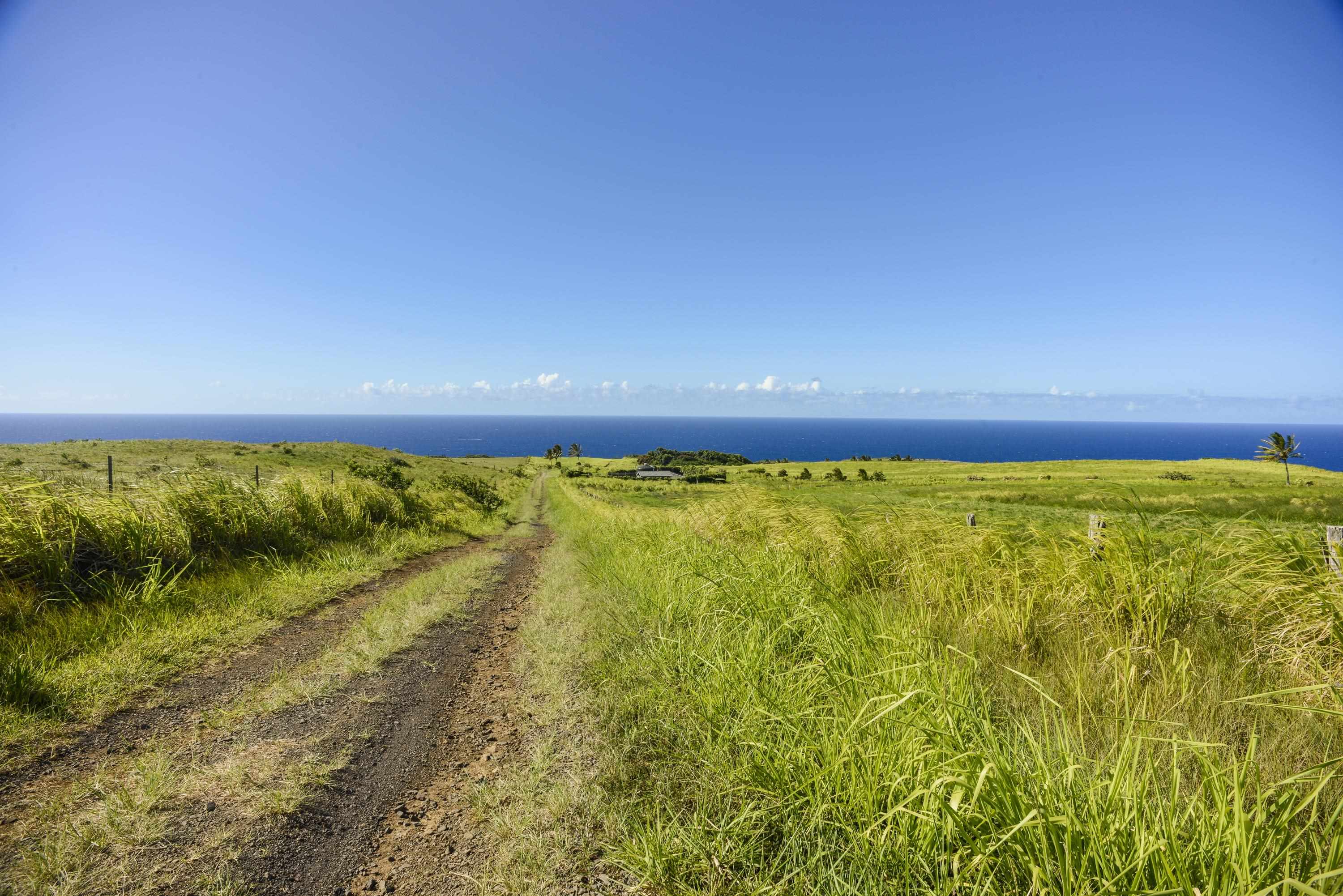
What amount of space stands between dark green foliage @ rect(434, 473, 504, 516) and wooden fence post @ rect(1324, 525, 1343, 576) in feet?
72.6

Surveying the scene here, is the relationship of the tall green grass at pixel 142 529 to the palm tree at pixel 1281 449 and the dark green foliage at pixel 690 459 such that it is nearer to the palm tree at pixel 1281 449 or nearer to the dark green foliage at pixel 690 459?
the palm tree at pixel 1281 449

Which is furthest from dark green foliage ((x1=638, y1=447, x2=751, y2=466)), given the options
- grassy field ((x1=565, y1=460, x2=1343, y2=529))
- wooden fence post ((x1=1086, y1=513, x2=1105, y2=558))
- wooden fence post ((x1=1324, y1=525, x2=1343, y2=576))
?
wooden fence post ((x1=1324, y1=525, x2=1343, y2=576))

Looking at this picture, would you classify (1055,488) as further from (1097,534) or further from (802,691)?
(802,691)

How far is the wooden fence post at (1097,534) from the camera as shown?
17.7 feet

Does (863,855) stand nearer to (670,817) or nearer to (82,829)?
(670,817)

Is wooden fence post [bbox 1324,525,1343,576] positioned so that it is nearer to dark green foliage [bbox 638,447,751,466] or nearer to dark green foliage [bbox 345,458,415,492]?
dark green foliage [bbox 345,458,415,492]

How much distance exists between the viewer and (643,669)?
4332 millimetres

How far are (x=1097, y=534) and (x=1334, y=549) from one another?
157 centimetres

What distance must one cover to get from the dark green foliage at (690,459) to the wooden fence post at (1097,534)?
3740 inches

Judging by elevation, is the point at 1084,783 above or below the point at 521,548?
above

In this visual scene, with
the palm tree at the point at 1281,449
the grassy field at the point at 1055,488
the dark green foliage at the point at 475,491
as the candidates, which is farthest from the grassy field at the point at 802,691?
the palm tree at the point at 1281,449

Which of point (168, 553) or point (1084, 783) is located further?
point (168, 553)

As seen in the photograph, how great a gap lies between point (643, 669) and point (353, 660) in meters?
3.01

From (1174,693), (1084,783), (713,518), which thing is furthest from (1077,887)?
(713,518)
